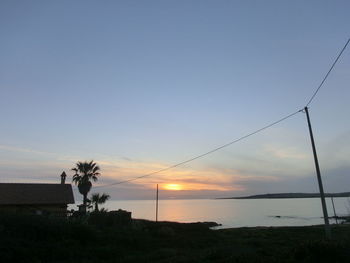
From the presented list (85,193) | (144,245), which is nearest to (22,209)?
(85,193)

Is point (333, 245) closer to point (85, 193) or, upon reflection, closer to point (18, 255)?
point (18, 255)

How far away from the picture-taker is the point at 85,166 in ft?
175

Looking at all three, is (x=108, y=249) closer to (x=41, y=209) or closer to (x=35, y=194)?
(x=41, y=209)

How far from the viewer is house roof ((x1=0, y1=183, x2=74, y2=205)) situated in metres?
39.2

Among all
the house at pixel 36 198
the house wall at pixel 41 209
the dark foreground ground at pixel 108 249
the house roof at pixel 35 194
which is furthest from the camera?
the house roof at pixel 35 194

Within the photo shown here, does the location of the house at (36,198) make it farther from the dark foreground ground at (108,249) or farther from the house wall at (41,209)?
the dark foreground ground at (108,249)

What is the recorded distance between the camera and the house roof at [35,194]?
39219 millimetres

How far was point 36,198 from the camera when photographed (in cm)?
4019

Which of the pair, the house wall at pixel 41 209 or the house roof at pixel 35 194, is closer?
the house wall at pixel 41 209

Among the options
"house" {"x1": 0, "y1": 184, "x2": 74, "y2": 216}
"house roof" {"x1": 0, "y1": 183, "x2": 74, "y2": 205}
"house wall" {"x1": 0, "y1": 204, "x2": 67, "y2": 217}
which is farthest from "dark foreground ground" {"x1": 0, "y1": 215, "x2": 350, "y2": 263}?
"house roof" {"x1": 0, "y1": 183, "x2": 74, "y2": 205}

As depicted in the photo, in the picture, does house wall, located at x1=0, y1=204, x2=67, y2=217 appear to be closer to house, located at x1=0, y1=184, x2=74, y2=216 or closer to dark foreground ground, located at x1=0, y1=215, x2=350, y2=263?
house, located at x1=0, y1=184, x2=74, y2=216

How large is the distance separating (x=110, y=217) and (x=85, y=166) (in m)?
14.7

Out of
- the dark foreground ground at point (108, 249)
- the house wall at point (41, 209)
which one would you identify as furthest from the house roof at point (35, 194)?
the dark foreground ground at point (108, 249)

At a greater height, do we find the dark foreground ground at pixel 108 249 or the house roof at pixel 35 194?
the house roof at pixel 35 194
